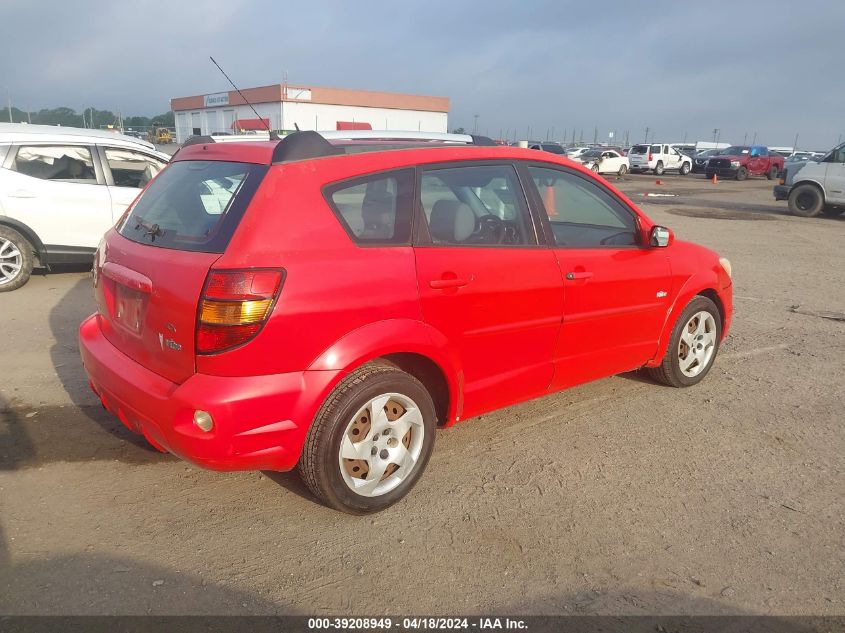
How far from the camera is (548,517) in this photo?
128 inches

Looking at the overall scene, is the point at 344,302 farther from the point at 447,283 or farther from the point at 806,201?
the point at 806,201

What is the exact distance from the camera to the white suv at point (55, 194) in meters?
7.33

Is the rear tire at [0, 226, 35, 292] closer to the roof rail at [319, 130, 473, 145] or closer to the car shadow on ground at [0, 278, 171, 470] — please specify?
the car shadow on ground at [0, 278, 171, 470]

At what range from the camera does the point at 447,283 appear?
327cm

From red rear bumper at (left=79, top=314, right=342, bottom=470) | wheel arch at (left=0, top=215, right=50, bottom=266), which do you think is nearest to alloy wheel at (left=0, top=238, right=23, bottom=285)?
wheel arch at (left=0, top=215, right=50, bottom=266)

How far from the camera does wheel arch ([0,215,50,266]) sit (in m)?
7.27

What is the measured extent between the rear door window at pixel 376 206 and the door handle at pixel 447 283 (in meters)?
0.23

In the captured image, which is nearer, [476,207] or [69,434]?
[476,207]

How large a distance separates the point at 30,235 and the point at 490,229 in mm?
6013

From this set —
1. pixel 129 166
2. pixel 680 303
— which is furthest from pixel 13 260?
pixel 680 303

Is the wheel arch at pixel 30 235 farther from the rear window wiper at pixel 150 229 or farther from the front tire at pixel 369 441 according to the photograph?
the front tire at pixel 369 441

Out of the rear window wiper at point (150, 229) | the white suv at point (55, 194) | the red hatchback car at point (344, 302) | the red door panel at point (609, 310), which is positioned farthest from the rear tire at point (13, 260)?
the red door panel at point (609, 310)

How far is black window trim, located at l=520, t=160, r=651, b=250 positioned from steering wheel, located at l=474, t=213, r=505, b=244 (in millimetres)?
266

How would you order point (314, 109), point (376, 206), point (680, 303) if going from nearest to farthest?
point (376, 206) < point (680, 303) < point (314, 109)
